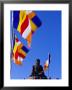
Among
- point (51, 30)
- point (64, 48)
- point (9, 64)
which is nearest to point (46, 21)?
point (51, 30)

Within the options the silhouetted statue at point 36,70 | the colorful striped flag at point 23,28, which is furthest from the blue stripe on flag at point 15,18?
the silhouetted statue at point 36,70

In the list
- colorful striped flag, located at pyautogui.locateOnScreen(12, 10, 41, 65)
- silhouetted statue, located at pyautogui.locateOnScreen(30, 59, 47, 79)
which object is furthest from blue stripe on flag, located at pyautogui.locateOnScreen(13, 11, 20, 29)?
silhouetted statue, located at pyautogui.locateOnScreen(30, 59, 47, 79)

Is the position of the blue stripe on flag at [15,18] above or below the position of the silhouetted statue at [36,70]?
above

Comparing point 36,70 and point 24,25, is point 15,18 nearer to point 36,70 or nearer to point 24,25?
point 24,25

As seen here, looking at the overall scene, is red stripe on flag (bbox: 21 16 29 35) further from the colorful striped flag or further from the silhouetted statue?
the silhouetted statue

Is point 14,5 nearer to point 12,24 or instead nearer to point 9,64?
point 12,24

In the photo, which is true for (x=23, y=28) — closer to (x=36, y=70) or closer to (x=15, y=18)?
(x=15, y=18)

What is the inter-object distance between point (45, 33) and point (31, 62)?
0.18 metres

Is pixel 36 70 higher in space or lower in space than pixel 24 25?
lower

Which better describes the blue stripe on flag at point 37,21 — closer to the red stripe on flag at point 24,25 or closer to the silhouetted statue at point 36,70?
the red stripe on flag at point 24,25

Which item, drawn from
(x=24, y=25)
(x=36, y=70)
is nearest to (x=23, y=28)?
(x=24, y=25)

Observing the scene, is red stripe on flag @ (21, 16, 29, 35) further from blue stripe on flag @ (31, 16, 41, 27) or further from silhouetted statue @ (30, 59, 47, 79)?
silhouetted statue @ (30, 59, 47, 79)

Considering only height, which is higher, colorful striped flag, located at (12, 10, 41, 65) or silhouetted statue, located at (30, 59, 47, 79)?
colorful striped flag, located at (12, 10, 41, 65)

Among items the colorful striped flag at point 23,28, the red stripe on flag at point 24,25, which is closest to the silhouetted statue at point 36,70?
the colorful striped flag at point 23,28
